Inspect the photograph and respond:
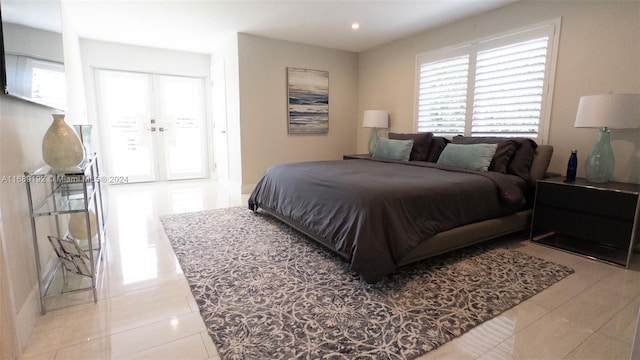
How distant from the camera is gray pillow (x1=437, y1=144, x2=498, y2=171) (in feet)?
10.3

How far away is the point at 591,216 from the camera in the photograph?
8.18 ft

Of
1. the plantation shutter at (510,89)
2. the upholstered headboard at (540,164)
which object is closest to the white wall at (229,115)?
the plantation shutter at (510,89)

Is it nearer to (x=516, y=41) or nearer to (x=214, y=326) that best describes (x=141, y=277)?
(x=214, y=326)

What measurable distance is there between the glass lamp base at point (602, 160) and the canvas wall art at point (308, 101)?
3831 mm

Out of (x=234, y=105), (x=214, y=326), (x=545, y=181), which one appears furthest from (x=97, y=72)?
(x=545, y=181)

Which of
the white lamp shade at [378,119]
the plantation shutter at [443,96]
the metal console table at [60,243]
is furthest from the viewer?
the white lamp shade at [378,119]

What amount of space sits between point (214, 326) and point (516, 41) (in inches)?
159

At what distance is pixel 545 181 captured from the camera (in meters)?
2.80

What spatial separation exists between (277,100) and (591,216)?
4.22 m

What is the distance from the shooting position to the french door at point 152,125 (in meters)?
5.54

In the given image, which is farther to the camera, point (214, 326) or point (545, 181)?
point (545, 181)

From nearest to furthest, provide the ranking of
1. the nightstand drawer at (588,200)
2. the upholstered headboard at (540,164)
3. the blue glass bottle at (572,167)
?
the nightstand drawer at (588,200)
the blue glass bottle at (572,167)
the upholstered headboard at (540,164)

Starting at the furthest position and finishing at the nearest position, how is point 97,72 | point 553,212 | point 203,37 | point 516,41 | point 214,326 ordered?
point 97,72, point 203,37, point 516,41, point 553,212, point 214,326

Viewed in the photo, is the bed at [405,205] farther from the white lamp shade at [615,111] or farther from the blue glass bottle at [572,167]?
the white lamp shade at [615,111]
